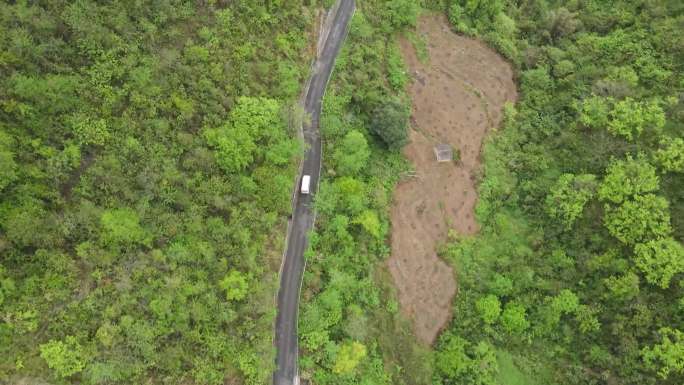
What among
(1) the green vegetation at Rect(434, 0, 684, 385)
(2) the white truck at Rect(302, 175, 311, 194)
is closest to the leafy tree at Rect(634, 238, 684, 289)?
(1) the green vegetation at Rect(434, 0, 684, 385)

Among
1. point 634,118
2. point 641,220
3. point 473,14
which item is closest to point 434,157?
point 641,220

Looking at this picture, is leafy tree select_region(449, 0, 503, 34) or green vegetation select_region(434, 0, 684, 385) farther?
leafy tree select_region(449, 0, 503, 34)

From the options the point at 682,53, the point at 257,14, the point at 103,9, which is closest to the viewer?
the point at 103,9

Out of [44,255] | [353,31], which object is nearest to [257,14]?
[353,31]

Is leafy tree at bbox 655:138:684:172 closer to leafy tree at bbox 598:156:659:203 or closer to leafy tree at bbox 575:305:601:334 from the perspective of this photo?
leafy tree at bbox 598:156:659:203

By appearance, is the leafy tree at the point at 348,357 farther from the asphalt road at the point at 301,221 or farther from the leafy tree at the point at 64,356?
the leafy tree at the point at 64,356

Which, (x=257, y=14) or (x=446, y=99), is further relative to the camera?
(x=446, y=99)

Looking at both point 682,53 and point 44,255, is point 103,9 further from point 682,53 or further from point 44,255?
point 682,53

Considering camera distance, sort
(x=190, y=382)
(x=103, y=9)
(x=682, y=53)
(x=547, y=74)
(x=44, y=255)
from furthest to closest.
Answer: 1. (x=547, y=74)
2. (x=682, y=53)
3. (x=103, y=9)
4. (x=190, y=382)
5. (x=44, y=255)
